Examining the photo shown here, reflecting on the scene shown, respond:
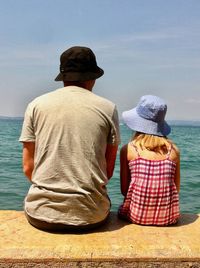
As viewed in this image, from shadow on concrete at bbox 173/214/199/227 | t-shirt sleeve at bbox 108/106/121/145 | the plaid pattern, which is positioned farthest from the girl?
t-shirt sleeve at bbox 108/106/121/145

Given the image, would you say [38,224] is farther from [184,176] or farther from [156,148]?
[184,176]

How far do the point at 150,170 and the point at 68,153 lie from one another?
72cm

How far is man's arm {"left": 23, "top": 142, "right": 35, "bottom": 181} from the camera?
3.24 m

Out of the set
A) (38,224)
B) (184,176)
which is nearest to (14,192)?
(184,176)

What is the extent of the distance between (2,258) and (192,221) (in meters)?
1.63

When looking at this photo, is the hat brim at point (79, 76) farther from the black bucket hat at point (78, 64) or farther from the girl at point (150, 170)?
the girl at point (150, 170)

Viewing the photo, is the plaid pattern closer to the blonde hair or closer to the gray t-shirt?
the blonde hair

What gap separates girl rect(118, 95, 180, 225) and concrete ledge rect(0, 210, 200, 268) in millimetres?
200

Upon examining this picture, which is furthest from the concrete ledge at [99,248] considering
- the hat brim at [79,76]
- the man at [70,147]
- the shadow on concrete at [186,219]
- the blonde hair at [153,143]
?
the hat brim at [79,76]

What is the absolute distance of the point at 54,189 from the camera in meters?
3.06

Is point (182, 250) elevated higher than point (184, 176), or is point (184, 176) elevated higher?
point (182, 250)

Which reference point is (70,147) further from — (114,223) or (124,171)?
(114,223)

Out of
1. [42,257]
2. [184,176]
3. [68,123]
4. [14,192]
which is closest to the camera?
[42,257]

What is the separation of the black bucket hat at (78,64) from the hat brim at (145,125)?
22.3 inches
